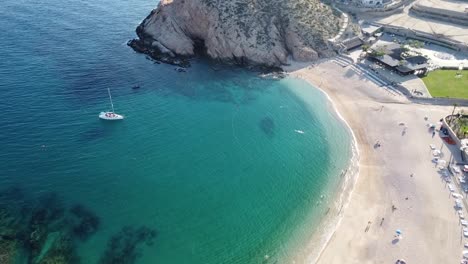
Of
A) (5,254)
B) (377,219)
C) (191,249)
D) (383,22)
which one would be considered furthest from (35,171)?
(383,22)

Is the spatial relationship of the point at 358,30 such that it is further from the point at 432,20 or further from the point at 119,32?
the point at 119,32

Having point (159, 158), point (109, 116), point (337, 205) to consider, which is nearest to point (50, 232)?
point (159, 158)

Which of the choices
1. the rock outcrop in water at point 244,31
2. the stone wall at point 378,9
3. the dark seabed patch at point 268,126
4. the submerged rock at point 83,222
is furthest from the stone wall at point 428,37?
the submerged rock at point 83,222

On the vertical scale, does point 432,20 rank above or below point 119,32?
above

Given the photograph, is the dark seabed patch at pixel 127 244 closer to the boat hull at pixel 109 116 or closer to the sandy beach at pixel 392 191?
the sandy beach at pixel 392 191

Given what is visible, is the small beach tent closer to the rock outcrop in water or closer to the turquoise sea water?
the turquoise sea water
